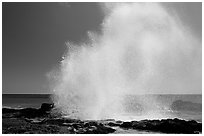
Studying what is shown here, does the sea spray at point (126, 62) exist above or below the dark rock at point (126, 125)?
above

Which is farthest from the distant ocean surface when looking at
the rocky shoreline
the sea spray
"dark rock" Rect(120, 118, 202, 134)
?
the rocky shoreline

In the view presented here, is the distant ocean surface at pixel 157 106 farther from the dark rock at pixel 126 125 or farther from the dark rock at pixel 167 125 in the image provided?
the dark rock at pixel 126 125

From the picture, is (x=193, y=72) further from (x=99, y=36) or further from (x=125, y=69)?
(x=99, y=36)

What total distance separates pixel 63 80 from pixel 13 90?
56.9 inches

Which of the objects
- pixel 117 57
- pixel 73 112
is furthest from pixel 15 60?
pixel 117 57

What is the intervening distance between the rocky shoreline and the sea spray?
0.48 meters

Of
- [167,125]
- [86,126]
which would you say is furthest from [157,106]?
[86,126]

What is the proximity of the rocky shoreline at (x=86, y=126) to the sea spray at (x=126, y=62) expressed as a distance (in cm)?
48

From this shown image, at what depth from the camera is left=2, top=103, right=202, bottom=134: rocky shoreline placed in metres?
5.55

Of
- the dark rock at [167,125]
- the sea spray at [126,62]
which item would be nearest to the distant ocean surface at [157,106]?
the sea spray at [126,62]

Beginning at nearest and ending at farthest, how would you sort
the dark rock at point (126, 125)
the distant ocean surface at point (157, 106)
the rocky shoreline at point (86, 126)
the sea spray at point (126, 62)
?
the rocky shoreline at point (86, 126)
the dark rock at point (126, 125)
the sea spray at point (126, 62)
the distant ocean surface at point (157, 106)

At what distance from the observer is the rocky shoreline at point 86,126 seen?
5.55 m

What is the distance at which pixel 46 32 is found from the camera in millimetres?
6078

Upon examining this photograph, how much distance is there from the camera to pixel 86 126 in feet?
19.1
